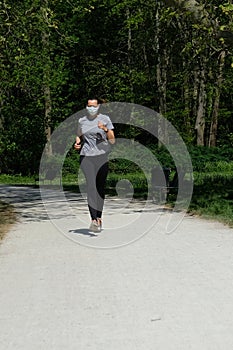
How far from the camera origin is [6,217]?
622 inches

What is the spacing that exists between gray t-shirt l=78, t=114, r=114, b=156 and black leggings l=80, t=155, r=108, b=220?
10 centimetres

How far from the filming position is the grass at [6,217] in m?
13.4

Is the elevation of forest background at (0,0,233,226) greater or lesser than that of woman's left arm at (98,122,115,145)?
greater

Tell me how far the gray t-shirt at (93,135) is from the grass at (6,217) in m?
1.95

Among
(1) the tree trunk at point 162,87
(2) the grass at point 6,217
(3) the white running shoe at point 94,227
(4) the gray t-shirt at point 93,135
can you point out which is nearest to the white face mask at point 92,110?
(4) the gray t-shirt at point 93,135

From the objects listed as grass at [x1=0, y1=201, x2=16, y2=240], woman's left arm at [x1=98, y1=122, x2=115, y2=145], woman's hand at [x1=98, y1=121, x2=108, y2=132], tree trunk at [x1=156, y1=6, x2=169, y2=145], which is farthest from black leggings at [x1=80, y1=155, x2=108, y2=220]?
tree trunk at [x1=156, y1=6, x2=169, y2=145]

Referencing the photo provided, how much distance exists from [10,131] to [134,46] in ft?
30.5

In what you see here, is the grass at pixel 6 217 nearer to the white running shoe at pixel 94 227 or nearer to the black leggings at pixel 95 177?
the white running shoe at pixel 94 227

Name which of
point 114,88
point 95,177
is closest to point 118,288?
point 95,177

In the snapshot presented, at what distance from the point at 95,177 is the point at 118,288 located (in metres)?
4.21

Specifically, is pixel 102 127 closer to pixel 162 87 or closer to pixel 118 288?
pixel 118 288

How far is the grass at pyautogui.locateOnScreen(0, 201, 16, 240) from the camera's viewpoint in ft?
44.0

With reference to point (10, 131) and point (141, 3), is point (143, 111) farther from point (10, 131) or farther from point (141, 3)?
point (141, 3)

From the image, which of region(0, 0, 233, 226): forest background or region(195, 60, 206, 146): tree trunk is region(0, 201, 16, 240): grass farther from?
region(195, 60, 206, 146): tree trunk
